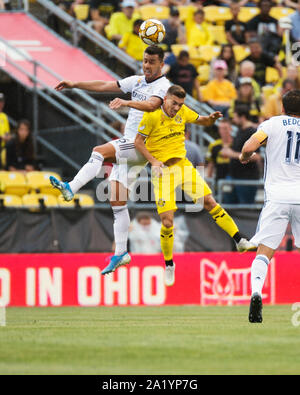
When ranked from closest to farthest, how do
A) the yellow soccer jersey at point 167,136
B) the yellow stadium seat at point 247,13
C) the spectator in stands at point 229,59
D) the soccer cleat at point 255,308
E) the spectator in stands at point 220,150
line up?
the soccer cleat at point 255,308 < the yellow soccer jersey at point 167,136 < the spectator in stands at point 220,150 < the spectator in stands at point 229,59 < the yellow stadium seat at point 247,13

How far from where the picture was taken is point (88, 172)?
12.6 meters

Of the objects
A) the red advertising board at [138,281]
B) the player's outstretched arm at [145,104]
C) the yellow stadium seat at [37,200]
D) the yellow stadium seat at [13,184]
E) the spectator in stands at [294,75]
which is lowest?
the red advertising board at [138,281]

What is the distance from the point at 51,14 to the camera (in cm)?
2388

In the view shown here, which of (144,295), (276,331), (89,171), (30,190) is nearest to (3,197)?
(30,190)

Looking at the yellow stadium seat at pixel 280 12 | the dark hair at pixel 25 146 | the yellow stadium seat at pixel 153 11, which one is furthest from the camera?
the yellow stadium seat at pixel 280 12

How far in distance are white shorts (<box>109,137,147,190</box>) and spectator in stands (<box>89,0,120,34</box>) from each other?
10.6 meters

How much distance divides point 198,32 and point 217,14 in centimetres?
167

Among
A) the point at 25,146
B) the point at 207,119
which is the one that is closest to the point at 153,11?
the point at 25,146

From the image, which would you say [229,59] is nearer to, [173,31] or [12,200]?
[173,31]

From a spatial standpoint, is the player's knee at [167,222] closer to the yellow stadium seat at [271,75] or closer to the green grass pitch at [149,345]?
the green grass pitch at [149,345]

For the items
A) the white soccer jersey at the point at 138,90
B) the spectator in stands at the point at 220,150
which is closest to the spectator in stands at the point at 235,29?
the spectator in stands at the point at 220,150

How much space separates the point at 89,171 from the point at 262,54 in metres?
11.0

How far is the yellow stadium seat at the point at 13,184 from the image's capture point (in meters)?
18.0

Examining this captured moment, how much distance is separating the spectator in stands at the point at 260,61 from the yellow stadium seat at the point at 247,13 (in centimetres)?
297
